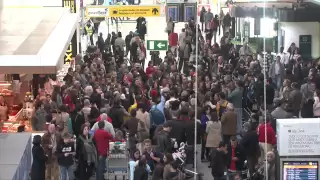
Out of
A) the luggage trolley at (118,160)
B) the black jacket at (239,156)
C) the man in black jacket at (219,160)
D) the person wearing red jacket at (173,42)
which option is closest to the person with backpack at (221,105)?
the black jacket at (239,156)

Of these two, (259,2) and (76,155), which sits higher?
(259,2)

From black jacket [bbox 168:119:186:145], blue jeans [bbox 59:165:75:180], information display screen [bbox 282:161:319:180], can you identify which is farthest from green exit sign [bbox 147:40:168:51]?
information display screen [bbox 282:161:319:180]

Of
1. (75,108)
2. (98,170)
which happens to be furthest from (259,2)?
(98,170)

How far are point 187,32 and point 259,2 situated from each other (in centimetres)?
382

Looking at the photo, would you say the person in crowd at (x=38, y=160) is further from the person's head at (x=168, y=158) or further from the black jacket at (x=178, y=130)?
the black jacket at (x=178, y=130)

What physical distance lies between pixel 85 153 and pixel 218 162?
248cm

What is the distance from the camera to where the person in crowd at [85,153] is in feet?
50.8

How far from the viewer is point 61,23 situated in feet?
81.1

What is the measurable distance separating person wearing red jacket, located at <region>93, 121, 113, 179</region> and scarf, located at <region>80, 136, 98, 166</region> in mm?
94

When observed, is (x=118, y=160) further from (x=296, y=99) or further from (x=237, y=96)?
(x=296, y=99)

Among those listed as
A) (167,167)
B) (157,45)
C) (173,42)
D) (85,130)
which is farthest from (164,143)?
(173,42)

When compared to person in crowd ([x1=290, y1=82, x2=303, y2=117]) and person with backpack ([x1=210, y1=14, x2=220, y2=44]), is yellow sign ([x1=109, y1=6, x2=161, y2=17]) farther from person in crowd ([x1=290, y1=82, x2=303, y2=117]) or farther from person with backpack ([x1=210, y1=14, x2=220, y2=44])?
person in crowd ([x1=290, y1=82, x2=303, y2=117])

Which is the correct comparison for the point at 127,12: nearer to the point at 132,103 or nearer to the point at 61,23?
the point at 61,23

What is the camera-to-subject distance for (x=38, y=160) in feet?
47.9
